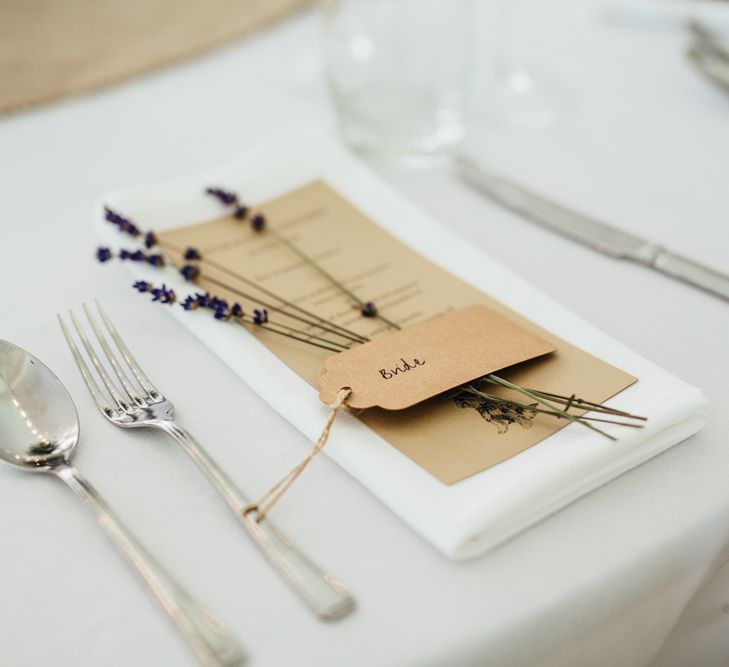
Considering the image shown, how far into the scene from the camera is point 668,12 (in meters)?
1.10

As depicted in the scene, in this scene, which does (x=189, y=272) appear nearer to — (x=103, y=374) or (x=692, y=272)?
(x=103, y=374)

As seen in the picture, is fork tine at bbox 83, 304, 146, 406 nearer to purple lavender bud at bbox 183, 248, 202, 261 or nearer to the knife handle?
purple lavender bud at bbox 183, 248, 202, 261

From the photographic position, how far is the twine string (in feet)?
1.51

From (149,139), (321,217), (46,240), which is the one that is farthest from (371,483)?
(149,139)

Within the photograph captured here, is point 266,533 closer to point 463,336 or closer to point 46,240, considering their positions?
point 463,336

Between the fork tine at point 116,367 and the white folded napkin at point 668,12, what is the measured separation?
2.87 ft

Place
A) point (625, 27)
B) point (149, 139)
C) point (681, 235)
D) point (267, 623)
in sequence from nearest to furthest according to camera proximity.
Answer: point (267, 623) < point (681, 235) < point (149, 139) < point (625, 27)

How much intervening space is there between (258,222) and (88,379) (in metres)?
0.22

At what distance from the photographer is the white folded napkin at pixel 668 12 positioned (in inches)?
42.2

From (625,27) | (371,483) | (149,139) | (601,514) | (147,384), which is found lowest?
(601,514)

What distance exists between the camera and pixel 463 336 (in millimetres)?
555

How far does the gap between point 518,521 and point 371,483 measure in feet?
0.30

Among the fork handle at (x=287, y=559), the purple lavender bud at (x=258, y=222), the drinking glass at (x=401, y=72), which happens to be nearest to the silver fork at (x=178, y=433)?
the fork handle at (x=287, y=559)

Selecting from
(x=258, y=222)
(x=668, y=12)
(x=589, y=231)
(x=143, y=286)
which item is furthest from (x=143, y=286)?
(x=668, y=12)
